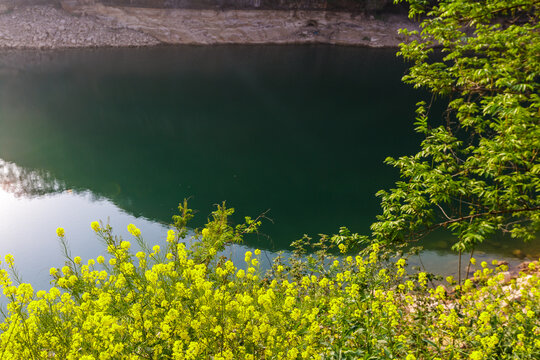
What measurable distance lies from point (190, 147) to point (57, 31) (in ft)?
91.0

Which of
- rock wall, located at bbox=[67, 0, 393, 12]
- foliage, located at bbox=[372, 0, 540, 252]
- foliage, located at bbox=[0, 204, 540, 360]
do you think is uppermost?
rock wall, located at bbox=[67, 0, 393, 12]

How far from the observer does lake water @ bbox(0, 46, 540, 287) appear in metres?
11.1

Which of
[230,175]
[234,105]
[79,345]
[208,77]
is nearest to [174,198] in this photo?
[230,175]

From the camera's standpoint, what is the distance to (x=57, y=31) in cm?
3662

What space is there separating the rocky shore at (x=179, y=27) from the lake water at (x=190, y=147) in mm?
4551

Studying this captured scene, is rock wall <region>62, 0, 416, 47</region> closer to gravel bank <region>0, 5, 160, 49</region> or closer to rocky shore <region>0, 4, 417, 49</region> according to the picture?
rocky shore <region>0, 4, 417, 49</region>

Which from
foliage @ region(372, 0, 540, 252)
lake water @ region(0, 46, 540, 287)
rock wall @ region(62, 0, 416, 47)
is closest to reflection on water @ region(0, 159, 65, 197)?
lake water @ region(0, 46, 540, 287)

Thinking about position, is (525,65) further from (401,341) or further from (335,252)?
(335,252)

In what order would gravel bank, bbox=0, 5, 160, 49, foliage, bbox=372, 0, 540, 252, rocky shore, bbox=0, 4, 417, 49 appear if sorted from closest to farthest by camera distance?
1. foliage, bbox=372, 0, 540, 252
2. gravel bank, bbox=0, 5, 160, 49
3. rocky shore, bbox=0, 4, 417, 49

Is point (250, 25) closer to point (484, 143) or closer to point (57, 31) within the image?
point (57, 31)

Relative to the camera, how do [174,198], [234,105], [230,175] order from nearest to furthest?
[174,198]
[230,175]
[234,105]

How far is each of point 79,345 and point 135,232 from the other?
3.48 ft

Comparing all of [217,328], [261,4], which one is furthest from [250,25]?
[217,328]

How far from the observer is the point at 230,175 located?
1448 cm
